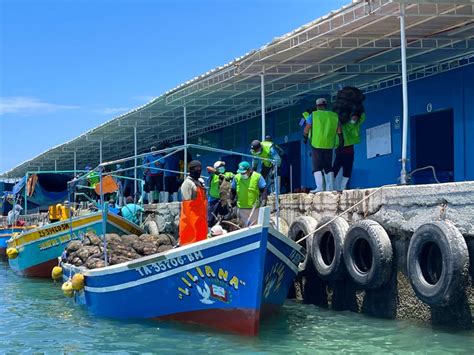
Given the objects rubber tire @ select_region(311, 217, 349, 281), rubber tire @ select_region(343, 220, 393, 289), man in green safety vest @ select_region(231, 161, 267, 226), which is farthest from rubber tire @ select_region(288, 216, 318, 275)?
rubber tire @ select_region(343, 220, 393, 289)

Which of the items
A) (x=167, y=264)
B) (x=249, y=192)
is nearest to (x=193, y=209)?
(x=167, y=264)

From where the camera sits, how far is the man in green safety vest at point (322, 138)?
35.9 ft

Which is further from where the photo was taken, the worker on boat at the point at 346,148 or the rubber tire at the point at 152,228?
the rubber tire at the point at 152,228

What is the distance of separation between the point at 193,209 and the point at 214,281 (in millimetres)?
1238

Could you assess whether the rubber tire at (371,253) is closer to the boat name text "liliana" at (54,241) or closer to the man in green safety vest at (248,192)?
the man in green safety vest at (248,192)

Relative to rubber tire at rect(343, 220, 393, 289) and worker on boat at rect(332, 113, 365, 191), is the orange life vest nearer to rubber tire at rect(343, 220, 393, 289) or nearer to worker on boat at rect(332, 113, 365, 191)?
rubber tire at rect(343, 220, 393, 289)

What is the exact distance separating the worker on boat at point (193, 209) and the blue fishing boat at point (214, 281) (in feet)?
2.00

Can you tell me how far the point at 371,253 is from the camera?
8812mm

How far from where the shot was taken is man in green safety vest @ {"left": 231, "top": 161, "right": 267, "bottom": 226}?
10.4 m

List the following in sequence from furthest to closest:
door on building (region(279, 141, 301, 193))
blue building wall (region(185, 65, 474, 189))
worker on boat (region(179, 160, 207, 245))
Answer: door on building (region(279, 141, 301, 193))
blue building wall (region(185, 65, 474, 189))
worker on boat (region(179, 160, 207, 245))

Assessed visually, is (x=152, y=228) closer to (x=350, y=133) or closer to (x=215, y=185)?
(x=215, y=185)

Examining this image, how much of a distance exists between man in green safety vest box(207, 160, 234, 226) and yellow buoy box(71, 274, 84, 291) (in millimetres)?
2767

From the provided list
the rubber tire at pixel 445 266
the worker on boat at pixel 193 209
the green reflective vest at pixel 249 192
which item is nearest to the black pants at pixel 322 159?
the green reflective vest at pixel 249 192

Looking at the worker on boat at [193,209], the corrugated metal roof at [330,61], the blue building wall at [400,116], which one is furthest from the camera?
the blue building wall at [400,116]
